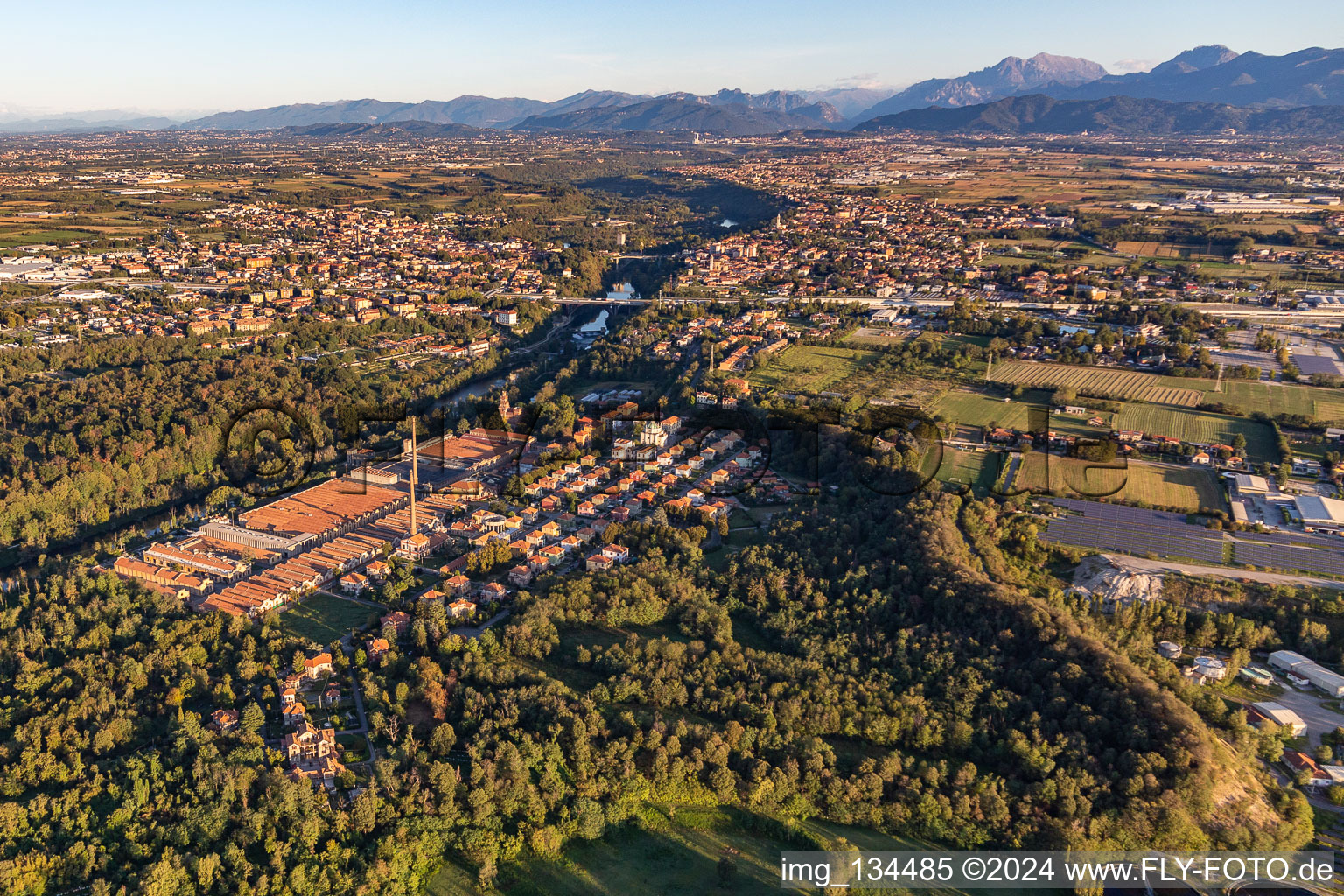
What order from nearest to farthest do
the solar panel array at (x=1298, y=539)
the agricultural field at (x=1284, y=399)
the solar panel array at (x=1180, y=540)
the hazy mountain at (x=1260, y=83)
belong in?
the solar panel array at (x=1180, y=540), the solar panel array at (x=1298, y=539), the agricultural field at (x=1284, y=399), the hazy mountain at (x=1260, y=83)

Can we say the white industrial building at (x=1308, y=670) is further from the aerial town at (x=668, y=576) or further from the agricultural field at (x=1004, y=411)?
the agricultural field at (x=1004, y=411)

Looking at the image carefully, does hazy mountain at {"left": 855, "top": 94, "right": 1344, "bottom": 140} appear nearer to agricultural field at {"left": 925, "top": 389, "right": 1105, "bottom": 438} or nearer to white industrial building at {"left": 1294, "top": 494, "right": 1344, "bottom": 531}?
agricultural field at {"left": 925, "top": 389, "right": 1105, "bottom": 438}

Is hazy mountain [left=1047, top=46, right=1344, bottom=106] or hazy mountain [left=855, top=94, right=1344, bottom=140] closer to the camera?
hazy mountain [left=855, top=94, right=1344, bottom=140]

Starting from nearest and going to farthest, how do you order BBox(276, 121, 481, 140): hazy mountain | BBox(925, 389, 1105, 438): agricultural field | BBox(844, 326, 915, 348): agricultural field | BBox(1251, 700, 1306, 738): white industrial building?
1. BBox(1251, 700, 1306, 738): white industrial building
2. BBox(925, 389, 1105, 438): agricultural field
3. BBox(844, 326, 915, 348): agricultural field
4. BBox(276, 121, 481, 140): hazy mountain

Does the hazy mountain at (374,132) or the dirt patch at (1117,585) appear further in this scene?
the hazy mountain at (374,132)

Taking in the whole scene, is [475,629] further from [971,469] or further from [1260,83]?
[1260,83]

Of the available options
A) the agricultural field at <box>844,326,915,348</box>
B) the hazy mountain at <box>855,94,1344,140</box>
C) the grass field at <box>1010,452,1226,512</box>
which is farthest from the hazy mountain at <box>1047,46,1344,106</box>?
the grass field at <box>1010,452,1226,512</box>

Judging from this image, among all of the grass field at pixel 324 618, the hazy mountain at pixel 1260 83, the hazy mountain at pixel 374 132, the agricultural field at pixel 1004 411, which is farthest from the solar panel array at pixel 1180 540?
the hazy mountain at pixel 374 132
